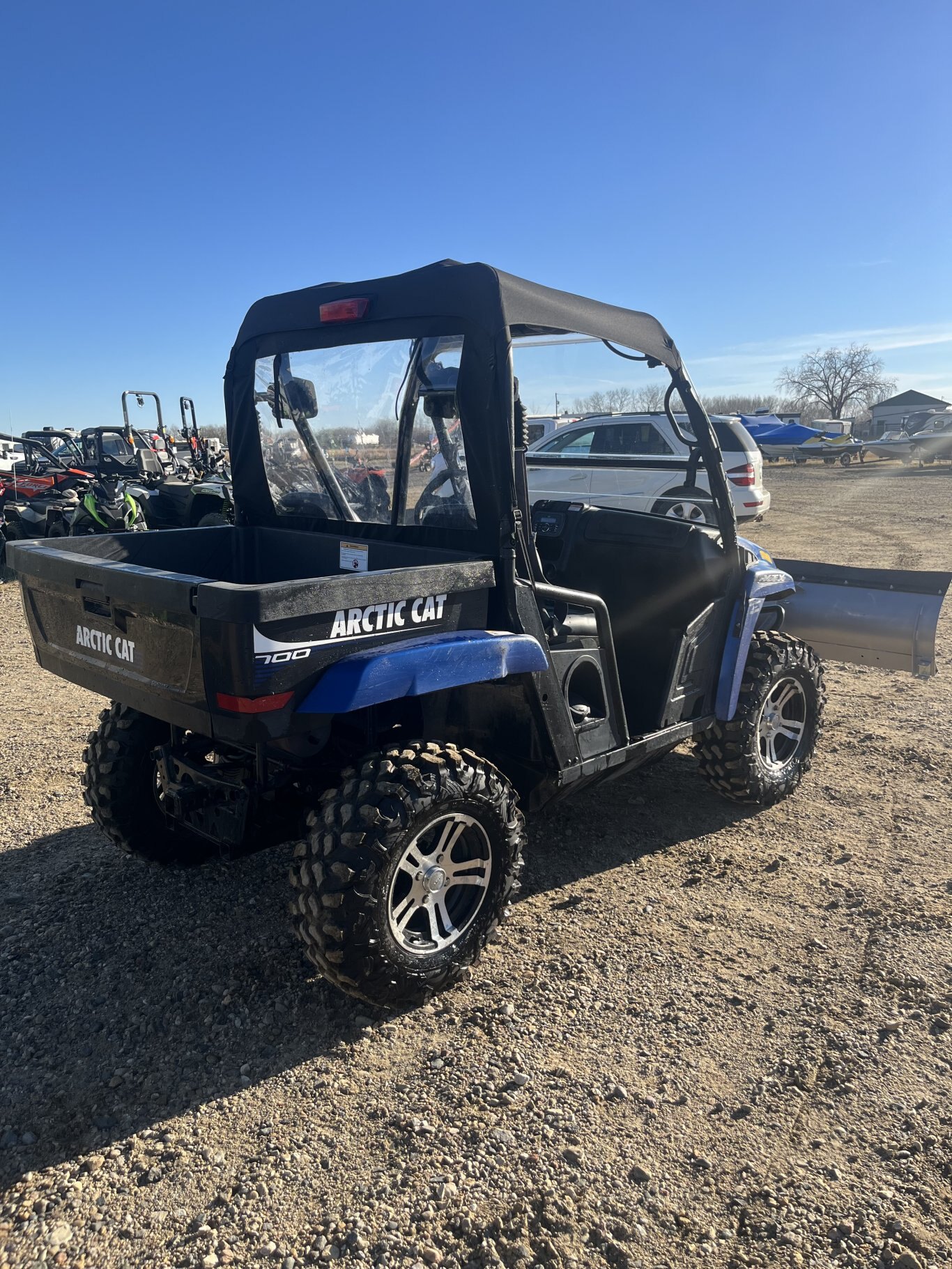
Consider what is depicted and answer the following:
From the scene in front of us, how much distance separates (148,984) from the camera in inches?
118

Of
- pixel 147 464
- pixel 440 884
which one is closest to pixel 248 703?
pixel 440 884

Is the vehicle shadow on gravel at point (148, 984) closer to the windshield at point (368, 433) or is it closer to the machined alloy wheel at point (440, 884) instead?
the machined alloy wheel at point (440, 884)

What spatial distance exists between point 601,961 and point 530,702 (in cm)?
99

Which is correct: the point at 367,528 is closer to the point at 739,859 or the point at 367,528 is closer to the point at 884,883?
the point at 739,859

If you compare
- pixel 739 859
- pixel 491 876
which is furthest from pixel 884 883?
pixel 491 876

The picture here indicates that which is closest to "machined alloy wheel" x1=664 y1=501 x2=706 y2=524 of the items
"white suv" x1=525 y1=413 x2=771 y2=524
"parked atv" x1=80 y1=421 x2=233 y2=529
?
"parked atv" x1=80 y1=421 x2=233 y2=529

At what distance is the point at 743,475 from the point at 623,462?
2327mm

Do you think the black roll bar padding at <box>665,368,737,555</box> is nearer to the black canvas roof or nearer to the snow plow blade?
the black canvas roof

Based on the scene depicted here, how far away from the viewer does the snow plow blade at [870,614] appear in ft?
15.8

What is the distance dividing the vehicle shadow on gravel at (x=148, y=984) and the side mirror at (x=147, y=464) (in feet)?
46.7

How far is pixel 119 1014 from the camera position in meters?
2.84

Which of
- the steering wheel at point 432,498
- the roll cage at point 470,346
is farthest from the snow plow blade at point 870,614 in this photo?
the steering wheel at point 432,498

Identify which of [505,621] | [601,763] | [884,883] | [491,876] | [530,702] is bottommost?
[884,883]

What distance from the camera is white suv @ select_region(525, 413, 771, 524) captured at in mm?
9914
